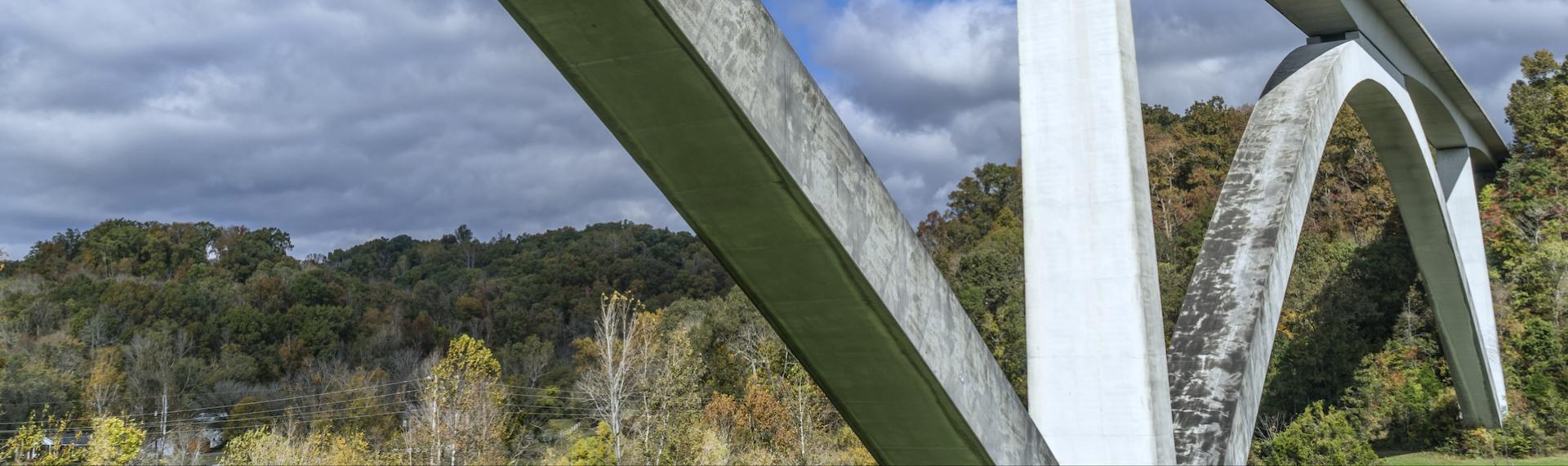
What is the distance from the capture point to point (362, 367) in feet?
168

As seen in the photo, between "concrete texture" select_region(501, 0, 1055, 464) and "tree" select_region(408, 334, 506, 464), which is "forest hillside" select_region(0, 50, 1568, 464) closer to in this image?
"tree" select_region(408, 334, 506, 464)

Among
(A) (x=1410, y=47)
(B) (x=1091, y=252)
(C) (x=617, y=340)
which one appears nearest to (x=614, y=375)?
(C) (x=617, y=340)

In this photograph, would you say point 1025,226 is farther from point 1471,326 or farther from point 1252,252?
point 1471,326

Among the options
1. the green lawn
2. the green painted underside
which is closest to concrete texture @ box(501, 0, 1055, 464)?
the green painted underside

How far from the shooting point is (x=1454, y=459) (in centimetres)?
2198

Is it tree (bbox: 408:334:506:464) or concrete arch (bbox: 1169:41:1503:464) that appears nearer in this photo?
concrete arch (bbox: 1169:41:1503:464)

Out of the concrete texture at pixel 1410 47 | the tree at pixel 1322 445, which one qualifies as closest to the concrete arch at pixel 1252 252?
the concrete texture at pixel 1410 47

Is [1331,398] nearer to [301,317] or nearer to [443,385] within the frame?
[443,385]

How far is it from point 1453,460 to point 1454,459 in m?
0.10

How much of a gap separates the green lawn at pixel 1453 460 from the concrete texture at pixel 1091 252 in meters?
19.1

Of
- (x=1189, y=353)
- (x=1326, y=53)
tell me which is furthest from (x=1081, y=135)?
(x=1326, y=53)

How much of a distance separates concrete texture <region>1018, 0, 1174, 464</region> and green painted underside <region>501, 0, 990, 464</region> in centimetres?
210

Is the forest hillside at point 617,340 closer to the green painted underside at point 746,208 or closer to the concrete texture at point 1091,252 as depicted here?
the concrete texture at point 1091,252

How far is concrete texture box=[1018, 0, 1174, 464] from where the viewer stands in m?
5.01
